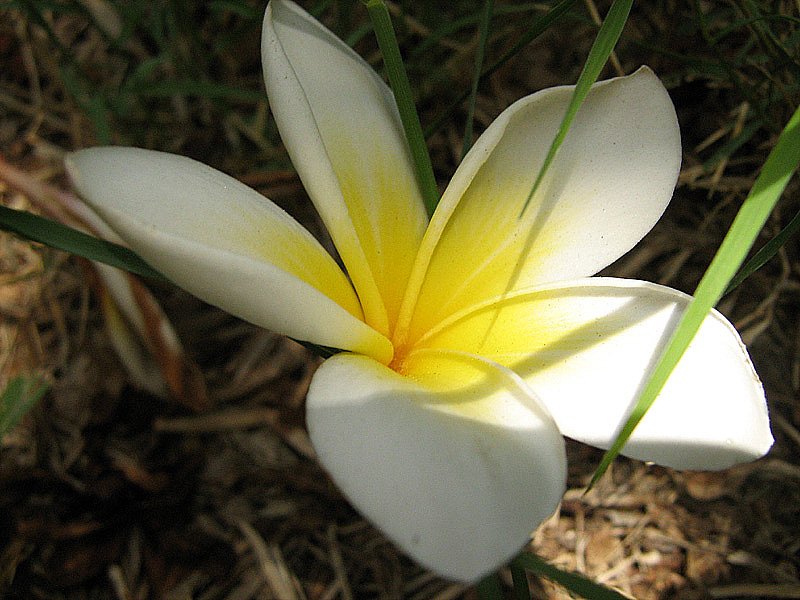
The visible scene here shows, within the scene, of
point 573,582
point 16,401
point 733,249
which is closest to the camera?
point 733,249

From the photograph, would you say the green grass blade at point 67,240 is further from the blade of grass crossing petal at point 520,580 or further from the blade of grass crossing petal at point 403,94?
the blade of grass crossing petal at point 520,580

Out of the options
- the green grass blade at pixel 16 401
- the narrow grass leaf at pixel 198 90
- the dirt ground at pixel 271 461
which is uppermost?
the narrow grass leaf at pixel 198 90

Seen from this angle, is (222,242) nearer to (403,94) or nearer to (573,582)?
(403,94)

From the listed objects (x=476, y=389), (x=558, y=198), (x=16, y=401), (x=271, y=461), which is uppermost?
(x=558, y=198)

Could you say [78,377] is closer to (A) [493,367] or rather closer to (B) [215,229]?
(B) [215,229]

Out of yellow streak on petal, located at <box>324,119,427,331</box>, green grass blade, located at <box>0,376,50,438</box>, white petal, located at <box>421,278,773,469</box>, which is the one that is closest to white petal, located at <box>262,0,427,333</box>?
yellow streak on petal, located at <box>324,119,427,331</box>

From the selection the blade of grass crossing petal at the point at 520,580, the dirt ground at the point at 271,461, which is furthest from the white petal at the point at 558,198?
the dirt ground at the point at 271,461

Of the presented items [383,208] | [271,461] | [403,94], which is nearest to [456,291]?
[383,208]

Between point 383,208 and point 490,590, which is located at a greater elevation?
point 383,208

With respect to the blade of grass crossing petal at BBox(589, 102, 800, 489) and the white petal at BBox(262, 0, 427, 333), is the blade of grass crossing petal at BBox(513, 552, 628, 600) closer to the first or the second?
the blade of grass crossing petal at BBox(589, 102, 800, 489)
